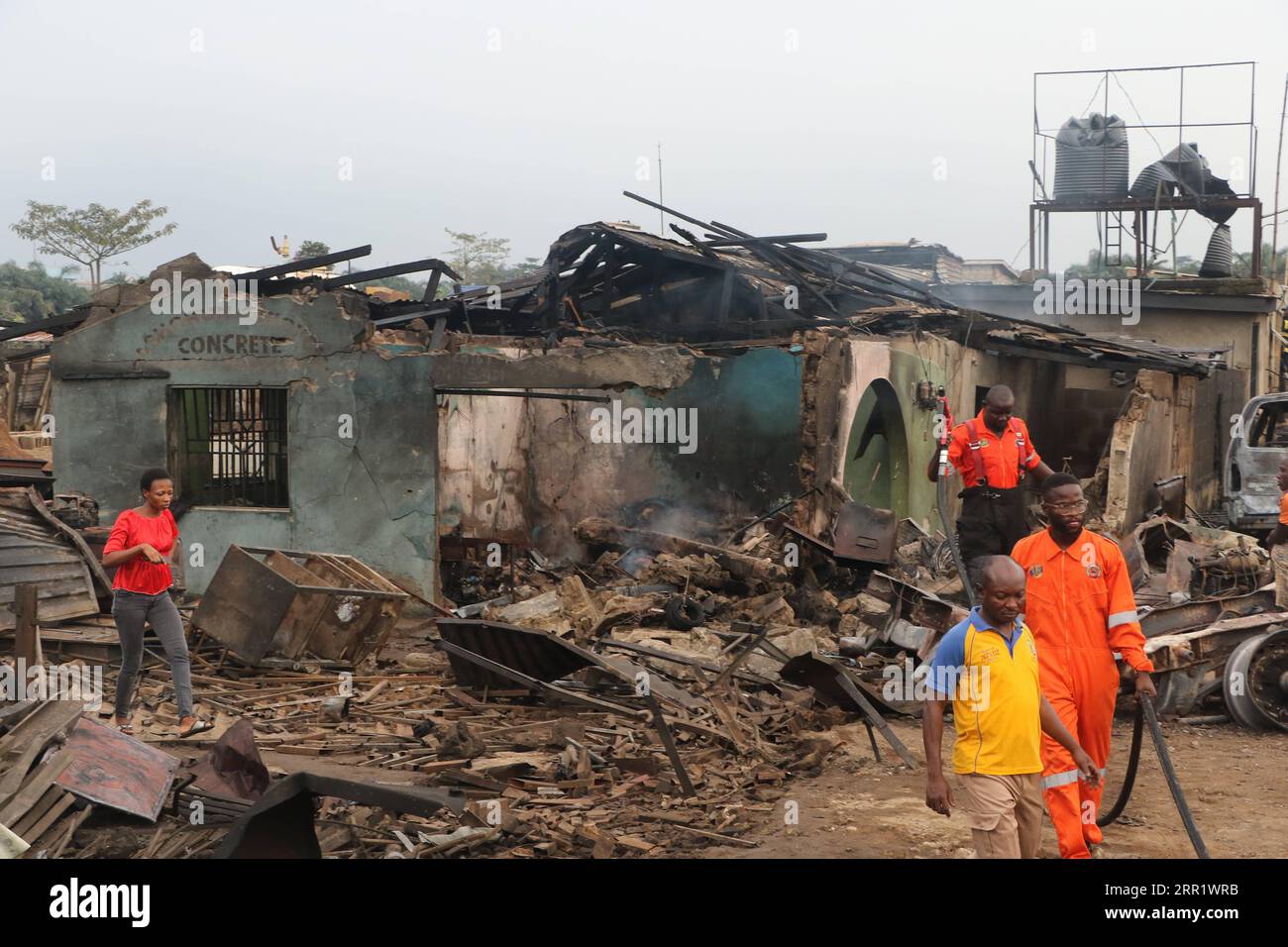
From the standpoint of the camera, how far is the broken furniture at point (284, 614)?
35.1 feet

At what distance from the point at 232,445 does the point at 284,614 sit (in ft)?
12.9

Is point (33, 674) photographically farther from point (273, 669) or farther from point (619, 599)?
point (619, 599)

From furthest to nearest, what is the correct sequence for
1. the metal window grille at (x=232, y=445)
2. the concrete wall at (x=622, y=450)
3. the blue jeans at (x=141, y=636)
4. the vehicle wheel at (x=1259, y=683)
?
the concrete wall at (x=622, y=450) < the metal window grille at (x=232, y=445) < the vehicle wheel at (x=1259, y=683) < the blue jeans at (x=141, y=636)

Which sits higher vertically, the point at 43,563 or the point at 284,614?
the point at 43,563

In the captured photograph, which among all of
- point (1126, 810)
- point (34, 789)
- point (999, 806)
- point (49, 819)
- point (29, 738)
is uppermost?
point (999, 806)

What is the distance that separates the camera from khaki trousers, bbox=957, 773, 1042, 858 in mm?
4895

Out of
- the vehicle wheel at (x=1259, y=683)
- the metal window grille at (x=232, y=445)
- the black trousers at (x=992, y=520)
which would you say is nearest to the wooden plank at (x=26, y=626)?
the metal window grille at (x=232, y=445)

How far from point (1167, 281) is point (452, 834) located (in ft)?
78.2

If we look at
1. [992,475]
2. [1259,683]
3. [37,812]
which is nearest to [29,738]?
[37,812]

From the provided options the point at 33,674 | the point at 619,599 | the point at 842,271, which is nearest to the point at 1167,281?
the point at 842,271

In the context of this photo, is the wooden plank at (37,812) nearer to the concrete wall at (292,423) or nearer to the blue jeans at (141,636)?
the blue jeans at (141,636)

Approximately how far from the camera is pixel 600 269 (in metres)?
17.5

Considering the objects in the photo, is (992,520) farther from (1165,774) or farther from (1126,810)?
(1165,774)

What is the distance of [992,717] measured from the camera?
16.2 ft
